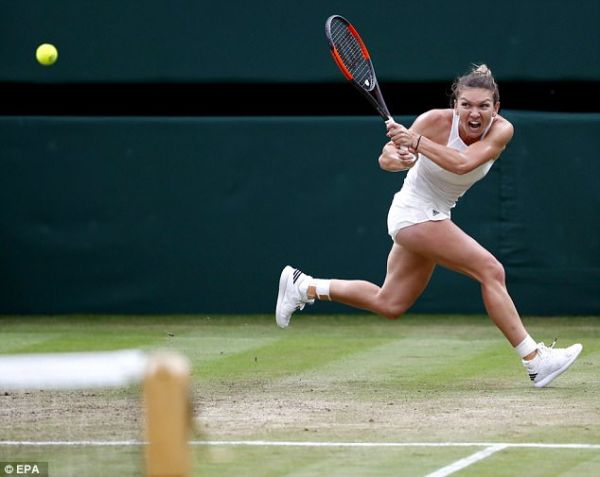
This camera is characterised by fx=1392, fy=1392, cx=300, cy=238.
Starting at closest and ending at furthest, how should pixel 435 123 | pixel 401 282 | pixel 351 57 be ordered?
pixel 435 123
pixel 401 282
pixel 351 57

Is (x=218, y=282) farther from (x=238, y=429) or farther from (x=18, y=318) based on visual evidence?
(x=238, y=429)

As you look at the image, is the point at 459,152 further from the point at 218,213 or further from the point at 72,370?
the point at 218,213

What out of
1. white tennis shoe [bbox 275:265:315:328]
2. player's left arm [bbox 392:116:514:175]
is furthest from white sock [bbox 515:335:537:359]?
white tennis shoe [bbox 275:265:315:328]

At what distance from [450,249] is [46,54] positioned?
5558 mm

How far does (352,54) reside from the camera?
8.37 m

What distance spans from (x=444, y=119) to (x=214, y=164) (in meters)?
4.67

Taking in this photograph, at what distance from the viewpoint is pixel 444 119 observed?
7.66m

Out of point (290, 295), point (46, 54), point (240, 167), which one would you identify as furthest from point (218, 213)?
point (290, 295)

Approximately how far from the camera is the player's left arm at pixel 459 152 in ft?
23.9

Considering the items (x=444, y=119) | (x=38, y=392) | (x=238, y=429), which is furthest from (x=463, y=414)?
(x=38, y=392)

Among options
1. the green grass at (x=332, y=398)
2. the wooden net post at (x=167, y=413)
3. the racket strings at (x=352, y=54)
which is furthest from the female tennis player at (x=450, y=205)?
the wooden net post at (x=167, y=413)

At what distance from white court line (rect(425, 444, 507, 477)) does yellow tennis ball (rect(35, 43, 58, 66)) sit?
7.18m

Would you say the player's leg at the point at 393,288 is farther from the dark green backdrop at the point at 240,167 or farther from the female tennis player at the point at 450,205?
the dark green backdrop at the point at 240,167

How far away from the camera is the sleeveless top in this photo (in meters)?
7.63
